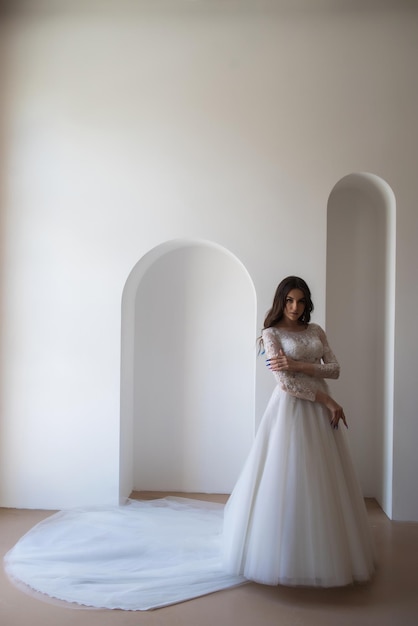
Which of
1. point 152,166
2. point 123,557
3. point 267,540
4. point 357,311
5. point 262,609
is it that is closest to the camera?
point 262,609

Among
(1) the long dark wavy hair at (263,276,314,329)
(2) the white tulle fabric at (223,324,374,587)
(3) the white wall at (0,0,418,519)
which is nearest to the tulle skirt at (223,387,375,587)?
(2) the white tulle fabric at (223,324,374,587)

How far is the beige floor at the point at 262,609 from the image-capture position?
2723 mm

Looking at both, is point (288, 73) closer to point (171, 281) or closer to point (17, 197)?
point (171, 281)

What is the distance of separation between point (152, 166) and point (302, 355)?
7.28 feet

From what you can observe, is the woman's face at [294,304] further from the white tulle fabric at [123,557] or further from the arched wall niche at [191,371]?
the white tulle fabric at [123,557]

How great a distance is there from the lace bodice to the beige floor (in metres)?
1.18

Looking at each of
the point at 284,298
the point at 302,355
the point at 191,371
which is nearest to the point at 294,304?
the point at 284,298

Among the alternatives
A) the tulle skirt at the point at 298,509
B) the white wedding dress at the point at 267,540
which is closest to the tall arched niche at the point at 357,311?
the white wedding dress at the point at 267,540

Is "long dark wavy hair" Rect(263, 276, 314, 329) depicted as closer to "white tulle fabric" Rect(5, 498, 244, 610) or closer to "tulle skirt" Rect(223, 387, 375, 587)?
"tulle skirt" Rect(223, 387, 375, 587)

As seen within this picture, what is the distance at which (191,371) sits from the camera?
4.93 meters

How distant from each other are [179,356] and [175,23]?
3042mm

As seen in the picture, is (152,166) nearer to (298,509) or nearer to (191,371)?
(191,371)

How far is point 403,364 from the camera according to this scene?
4.27m

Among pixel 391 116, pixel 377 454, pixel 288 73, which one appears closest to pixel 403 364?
pixel 377 454
